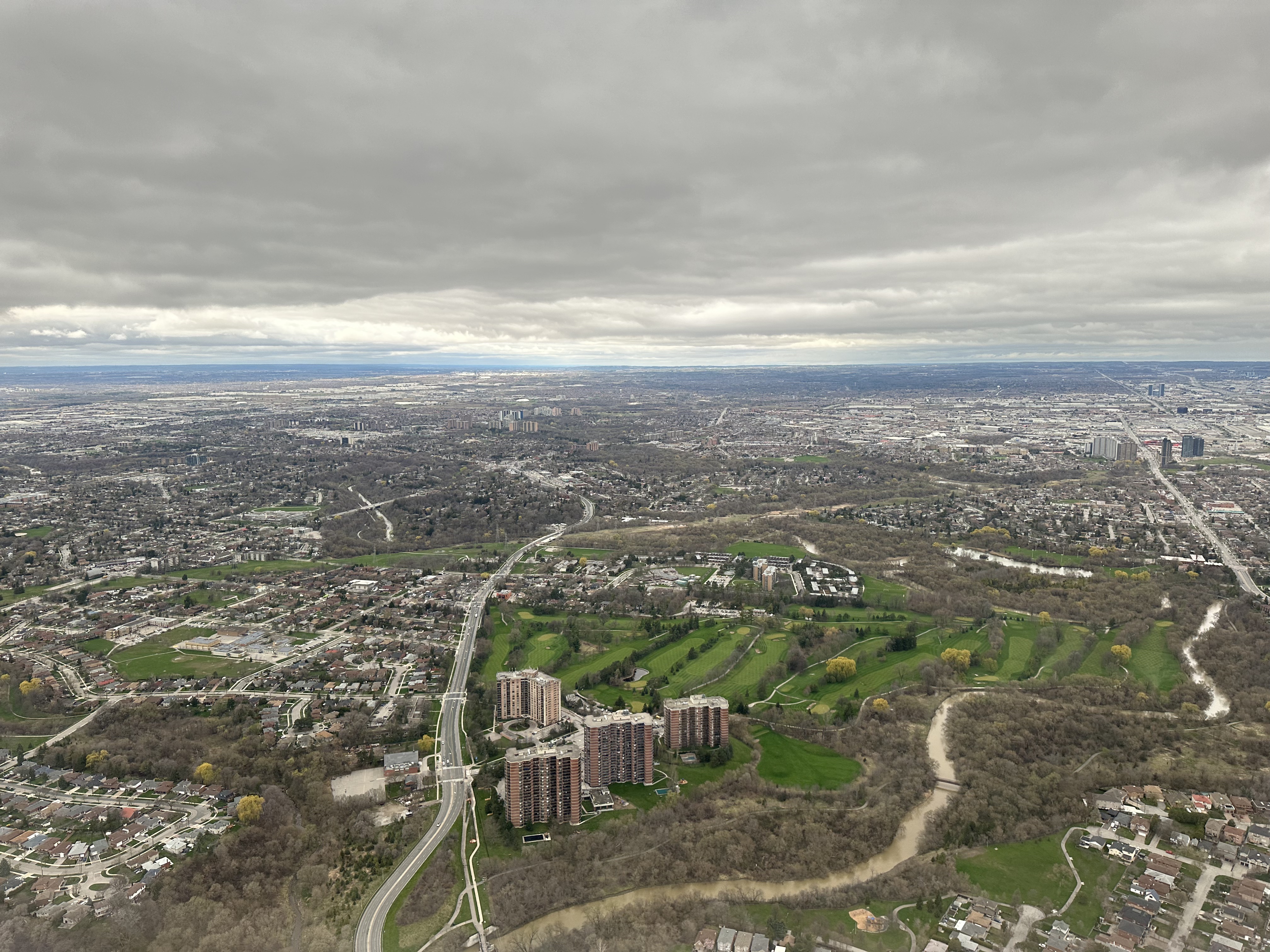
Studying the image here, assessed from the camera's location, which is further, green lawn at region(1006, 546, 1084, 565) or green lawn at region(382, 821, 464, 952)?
green lawn at region(1006, 546, 1084, 565)

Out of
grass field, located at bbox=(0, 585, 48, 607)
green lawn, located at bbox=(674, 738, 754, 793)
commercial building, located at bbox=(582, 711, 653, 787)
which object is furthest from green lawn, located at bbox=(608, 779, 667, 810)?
grass field, located at bbox=(0, 585, 48, 607)

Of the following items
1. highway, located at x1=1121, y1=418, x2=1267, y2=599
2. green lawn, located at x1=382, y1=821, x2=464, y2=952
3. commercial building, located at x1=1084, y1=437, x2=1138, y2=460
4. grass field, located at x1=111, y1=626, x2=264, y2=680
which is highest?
commercial building, located at x1=1084, y1=437, x2=1138, y2=460

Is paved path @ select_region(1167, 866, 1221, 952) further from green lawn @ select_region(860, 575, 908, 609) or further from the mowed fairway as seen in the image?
green lawn @ select_region(860, 575, 908, 609)

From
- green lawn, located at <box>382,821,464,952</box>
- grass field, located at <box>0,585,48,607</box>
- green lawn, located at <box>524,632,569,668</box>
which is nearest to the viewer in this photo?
green lawn, located at <box>382,821,464,952</box>

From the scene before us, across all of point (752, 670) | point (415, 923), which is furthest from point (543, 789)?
point (752, 670)

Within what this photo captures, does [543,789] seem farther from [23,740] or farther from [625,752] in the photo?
[23,740]

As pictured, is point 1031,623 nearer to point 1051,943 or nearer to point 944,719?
point 944,719

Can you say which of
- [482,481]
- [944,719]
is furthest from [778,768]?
[482,481]
